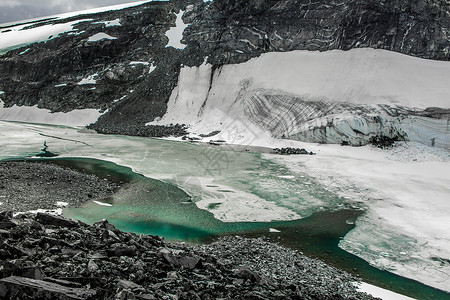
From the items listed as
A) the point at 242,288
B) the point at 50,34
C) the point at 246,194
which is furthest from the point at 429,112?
the point at 50,34

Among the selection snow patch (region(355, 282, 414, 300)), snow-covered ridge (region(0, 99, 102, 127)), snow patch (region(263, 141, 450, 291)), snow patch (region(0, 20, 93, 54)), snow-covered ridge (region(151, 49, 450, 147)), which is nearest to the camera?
snow patch (region(355, 282, 414, 300))

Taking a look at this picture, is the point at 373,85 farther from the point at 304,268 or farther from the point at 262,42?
the point at 304,268

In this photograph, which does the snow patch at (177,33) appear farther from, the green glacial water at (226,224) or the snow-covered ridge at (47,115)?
the green glacial water at (226,224)

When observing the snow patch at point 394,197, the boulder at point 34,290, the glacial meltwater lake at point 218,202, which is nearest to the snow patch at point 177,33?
the glacial meltwater lake at point 218,202

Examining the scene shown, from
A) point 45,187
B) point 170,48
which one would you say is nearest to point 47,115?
point 170,48

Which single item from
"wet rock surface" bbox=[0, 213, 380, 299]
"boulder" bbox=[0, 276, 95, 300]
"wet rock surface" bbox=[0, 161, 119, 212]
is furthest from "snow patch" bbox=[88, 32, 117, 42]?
"boulder" bbox=[0, 276, 95, 300]

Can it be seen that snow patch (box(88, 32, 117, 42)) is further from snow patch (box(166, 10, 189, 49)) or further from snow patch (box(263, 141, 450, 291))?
snow patch (box(263, 141, 450, 291))
